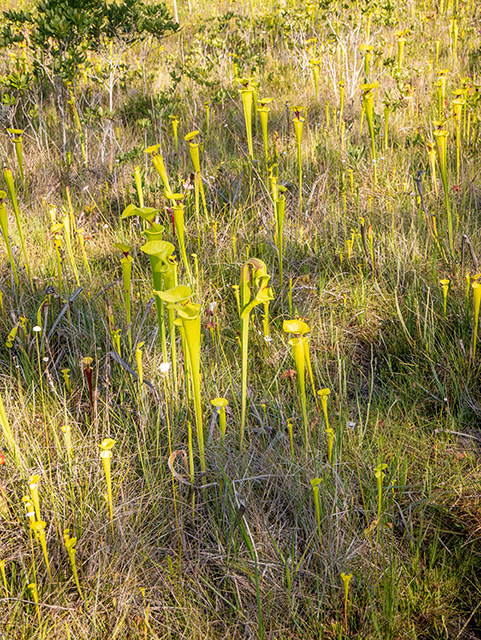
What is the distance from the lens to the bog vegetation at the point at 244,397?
1254mm

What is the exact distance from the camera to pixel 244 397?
1.42m

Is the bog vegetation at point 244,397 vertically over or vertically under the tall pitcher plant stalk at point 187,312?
under

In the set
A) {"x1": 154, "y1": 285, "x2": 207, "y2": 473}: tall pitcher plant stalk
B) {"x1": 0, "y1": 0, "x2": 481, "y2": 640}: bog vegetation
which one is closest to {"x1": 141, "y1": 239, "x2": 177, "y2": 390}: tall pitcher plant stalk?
{"x1": 0, "y1": 0, "x2": 481, "y2": 640}: bog vegetation

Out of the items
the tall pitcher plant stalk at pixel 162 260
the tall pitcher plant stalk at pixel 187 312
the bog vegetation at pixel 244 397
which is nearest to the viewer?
the tall pitcher plant stalk at pixel 187 312

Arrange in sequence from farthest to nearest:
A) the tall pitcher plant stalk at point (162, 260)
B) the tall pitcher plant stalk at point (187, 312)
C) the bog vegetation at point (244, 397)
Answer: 1. the bog vegetation at point (244, 397)
2. the tall pitcher plant stalk at point (162, 260)
3. the tall pitcher plant stalk at point (187, 312)

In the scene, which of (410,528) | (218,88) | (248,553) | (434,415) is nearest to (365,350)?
(434,415)

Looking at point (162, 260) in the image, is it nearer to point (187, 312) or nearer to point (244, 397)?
point (187, 312)

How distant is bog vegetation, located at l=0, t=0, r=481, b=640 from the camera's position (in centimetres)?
125

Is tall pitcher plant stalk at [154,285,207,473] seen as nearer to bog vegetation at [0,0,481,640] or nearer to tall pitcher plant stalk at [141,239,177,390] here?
bog vegetation at [0,0,481,640]

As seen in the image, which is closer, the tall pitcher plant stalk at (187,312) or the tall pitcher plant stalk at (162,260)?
the tall pitcher plant stalk at (187,312)

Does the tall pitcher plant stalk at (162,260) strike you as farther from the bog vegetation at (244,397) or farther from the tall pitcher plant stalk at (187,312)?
the tall pitcher plant stalk at (187,312)

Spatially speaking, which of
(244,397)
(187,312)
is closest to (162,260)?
(187,312)

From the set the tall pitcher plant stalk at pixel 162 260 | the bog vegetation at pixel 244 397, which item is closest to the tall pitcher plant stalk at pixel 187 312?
the bog vegetation at pixel 244 397

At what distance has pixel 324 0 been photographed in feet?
14.2
